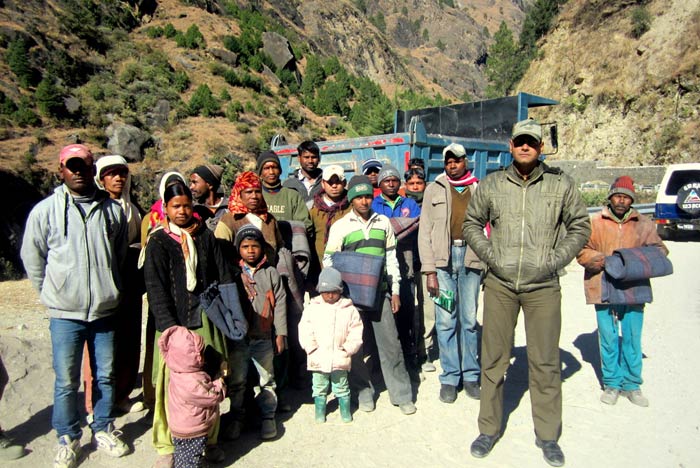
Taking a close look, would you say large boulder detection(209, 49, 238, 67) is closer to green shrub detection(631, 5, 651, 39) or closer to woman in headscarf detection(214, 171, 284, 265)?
green shrub detection(631, 5, 651, 39)

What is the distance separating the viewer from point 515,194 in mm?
3186

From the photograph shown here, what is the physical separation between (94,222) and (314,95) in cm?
4694

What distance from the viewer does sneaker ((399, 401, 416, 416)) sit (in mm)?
3889

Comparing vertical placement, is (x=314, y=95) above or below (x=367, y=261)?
above

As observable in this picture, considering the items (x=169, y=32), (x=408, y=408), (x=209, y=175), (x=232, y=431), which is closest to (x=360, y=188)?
(x=209, y=175)

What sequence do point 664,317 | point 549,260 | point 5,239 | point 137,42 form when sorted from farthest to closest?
1. point 137,42
2. point 5,239
3. point 664,317
4. point 549,260

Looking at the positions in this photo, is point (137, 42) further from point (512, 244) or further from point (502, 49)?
point (512, 244)

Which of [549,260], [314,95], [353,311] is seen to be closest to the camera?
[549,260]

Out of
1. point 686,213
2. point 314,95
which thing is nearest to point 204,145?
point 314,95

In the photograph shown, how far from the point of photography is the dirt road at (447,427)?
3254mm

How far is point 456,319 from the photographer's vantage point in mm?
4156

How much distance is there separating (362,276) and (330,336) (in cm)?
52

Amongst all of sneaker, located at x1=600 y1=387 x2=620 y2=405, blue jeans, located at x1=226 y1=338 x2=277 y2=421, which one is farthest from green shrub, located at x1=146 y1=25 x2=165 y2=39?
sneaker, located at x1=600 y1=387 x2=620 y2=405

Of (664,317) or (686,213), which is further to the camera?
(686,213)
